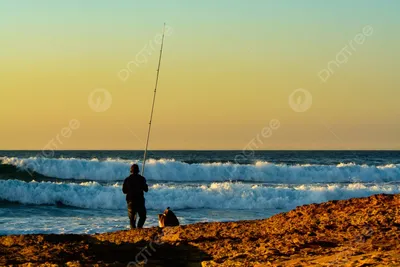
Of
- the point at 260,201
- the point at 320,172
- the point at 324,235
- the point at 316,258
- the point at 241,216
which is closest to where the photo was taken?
the point at 316,258

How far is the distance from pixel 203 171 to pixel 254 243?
39052 mm

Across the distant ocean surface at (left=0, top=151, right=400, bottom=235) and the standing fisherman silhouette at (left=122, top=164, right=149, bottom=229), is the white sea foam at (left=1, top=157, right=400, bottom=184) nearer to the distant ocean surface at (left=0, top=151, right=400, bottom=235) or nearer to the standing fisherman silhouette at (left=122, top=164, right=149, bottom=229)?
the distant ocean surface at (left=0, top=151, right=400, bottom=235)

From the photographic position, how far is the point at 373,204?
8.85 m

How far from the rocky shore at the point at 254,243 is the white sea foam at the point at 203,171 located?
3445cm

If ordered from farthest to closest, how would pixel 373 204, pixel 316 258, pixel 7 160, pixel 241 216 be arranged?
pixel 7 160
pixel 241 216
pixel 373 204
pixel 316 258

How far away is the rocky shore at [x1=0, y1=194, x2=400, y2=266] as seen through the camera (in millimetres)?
6375

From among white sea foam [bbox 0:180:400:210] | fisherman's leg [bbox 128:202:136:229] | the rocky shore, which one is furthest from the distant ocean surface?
the rocky shore

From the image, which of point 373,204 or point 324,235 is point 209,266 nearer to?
point 324,235

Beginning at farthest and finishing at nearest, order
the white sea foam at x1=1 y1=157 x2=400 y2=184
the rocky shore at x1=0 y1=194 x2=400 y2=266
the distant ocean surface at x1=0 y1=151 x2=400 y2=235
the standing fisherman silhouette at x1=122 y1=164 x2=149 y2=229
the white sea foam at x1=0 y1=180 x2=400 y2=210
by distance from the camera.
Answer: the white sea foam at x1=1 y1=157 x2=400 y2=184 < the white sea foam at x1=0 y1=180 x2=400 y2=210 < the distant ocean surface at x1=0 y1=151 x2=400 y2=235 < the standing fisherman silhouette at x1=122 y1=164 x2=149 y2=229 < the rocky shore at x1=0 y1=194 x2=400 y2=266

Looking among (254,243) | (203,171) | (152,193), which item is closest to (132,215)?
(254,243)

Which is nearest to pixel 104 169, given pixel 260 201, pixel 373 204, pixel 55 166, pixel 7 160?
pixel 55 166

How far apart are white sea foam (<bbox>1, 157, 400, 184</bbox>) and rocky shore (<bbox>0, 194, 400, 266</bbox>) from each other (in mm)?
34450

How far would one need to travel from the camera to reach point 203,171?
1828 inches

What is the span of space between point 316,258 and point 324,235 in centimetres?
Result: 134
